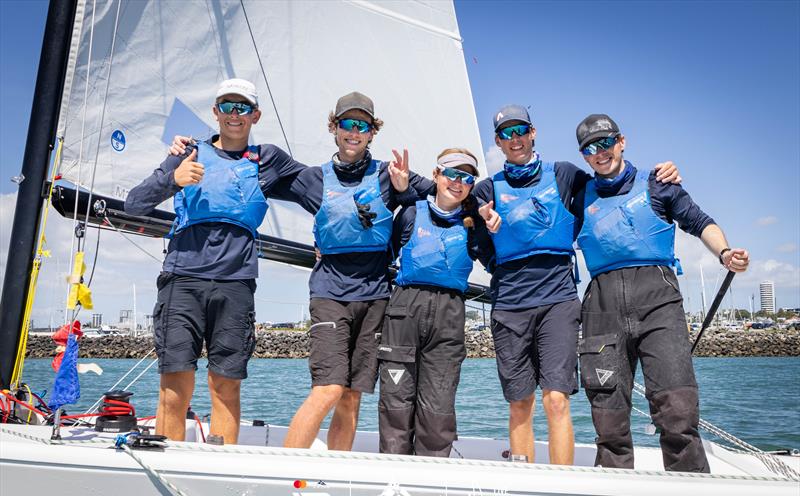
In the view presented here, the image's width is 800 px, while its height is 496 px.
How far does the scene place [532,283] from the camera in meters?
3.18

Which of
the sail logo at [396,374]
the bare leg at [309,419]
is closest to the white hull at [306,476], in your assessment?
the bare leg at [309,419]

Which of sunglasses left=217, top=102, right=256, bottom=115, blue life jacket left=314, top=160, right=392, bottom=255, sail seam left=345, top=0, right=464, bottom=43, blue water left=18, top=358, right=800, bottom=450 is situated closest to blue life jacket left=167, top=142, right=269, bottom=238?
sunglasses left=217, top=102, right=256, bottom=115

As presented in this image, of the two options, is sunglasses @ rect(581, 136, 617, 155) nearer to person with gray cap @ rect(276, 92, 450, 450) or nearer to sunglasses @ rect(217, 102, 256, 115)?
person with gray cap @ rect(276, 92, 450, 450)

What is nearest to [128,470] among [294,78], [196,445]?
[196,445]

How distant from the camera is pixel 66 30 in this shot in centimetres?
384

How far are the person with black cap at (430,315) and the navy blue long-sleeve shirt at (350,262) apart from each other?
93mm

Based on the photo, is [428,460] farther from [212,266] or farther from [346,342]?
[212,266]

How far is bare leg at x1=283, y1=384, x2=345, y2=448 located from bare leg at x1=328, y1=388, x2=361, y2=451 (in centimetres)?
25

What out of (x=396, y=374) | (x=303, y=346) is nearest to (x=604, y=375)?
(x=396, y=374)

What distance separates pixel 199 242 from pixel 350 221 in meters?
0.77

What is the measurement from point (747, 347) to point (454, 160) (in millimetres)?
56992

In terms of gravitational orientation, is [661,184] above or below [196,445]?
above

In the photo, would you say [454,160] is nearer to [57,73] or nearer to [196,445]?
[196,445]

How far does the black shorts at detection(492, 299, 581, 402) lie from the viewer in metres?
3.01
